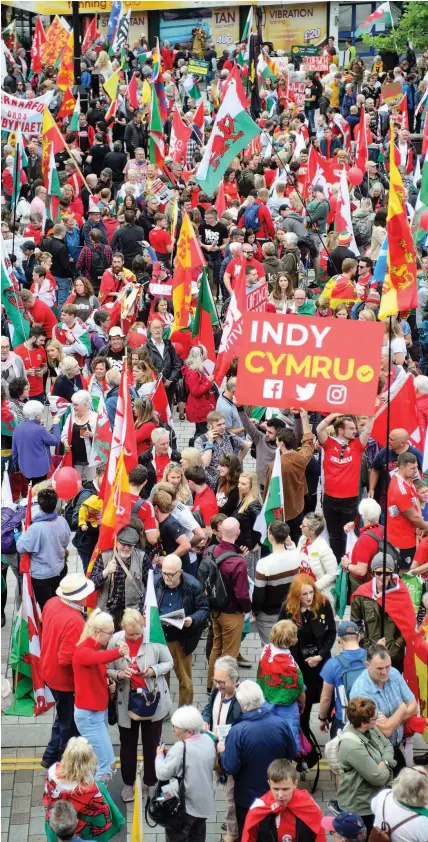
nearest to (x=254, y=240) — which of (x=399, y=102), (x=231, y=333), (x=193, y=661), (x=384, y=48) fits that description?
(x=231, y=333)

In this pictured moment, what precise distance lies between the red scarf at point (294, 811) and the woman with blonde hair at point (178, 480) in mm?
3617

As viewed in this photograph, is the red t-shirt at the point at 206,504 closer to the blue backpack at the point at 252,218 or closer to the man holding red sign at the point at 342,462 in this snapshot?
the man holding red sign at the point at 342,462

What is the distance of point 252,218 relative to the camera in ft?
60.3

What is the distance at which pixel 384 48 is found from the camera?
37188mm

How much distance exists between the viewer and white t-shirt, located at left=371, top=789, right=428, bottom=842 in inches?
247

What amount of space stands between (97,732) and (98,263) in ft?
31.5

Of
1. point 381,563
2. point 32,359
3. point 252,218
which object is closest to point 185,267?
point 32,359

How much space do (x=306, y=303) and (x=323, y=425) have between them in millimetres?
4482

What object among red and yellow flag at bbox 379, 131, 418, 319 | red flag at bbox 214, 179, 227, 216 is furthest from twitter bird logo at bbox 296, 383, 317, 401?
red flag at bbox 214, 179, 227, 216

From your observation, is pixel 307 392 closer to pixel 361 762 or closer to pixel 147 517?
pixel 147 517

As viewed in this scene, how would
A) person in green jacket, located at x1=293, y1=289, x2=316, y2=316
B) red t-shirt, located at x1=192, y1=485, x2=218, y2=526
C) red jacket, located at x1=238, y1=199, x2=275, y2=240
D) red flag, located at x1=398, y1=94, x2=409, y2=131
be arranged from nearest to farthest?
red t-shirt, located at x1=192, y1=485, x2=218, y2=526 → person in green jacket, located at x1=293, y1=289, x2=316, y2=316 → red jacket, located at x1=238, y1=199, x2=275, y2=240 → red flag, located at x1=398, y1=94, x2=409, y2=131

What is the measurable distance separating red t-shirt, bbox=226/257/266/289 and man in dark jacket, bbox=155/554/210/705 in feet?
23.3

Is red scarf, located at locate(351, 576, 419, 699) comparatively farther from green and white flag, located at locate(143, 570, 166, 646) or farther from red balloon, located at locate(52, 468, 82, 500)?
red balloon, located at locate(52, 468, 82, 500)

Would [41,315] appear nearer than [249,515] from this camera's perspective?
No
